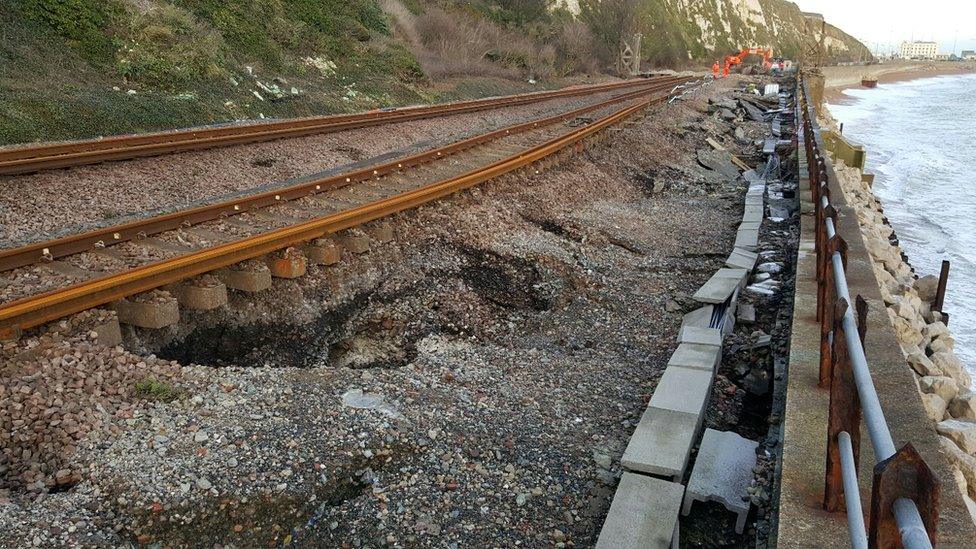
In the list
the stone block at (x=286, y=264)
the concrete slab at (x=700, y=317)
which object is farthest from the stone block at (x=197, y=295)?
the concrete slab at (x=700, y=317)

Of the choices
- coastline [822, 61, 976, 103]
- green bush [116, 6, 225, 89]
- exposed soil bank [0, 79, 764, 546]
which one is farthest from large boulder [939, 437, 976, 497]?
coastline [822, 61, 976, 103]

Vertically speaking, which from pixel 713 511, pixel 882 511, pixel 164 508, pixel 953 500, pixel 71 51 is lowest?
pixel 713 511

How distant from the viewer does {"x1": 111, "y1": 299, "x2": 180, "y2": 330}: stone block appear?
17.7ft

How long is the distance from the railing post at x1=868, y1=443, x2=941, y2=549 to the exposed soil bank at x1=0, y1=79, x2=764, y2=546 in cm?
219

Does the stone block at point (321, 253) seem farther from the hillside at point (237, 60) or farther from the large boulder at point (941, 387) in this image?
the hillside at point (237, 60)

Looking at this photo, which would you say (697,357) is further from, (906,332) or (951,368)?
(951,368)

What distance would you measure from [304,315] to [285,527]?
3.00 m

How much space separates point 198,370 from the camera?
5031 mm

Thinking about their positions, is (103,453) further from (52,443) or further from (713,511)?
(713,511)

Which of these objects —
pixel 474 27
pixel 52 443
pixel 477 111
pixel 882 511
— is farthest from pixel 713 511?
pixel 474 27

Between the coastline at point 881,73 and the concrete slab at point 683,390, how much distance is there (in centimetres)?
5943

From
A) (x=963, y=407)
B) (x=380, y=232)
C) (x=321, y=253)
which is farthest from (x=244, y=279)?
(x=963, y=407)

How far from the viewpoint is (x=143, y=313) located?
17.7 ft

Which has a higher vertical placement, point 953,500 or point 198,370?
point 953,500
